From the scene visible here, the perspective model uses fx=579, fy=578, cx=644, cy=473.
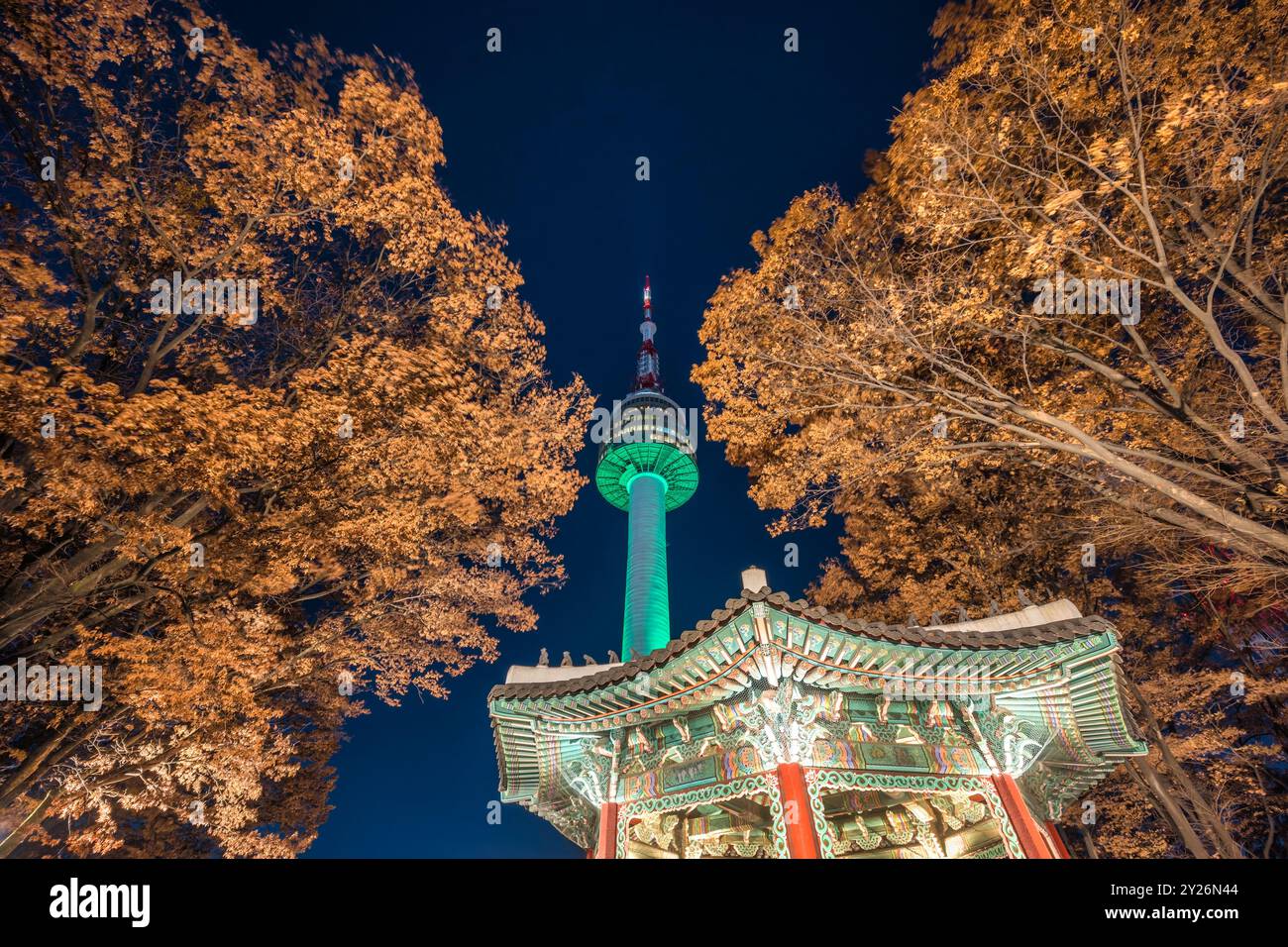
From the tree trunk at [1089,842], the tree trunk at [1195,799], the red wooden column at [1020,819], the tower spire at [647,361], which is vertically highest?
the tower spire at [647,361]

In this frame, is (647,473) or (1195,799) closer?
(1195,799)

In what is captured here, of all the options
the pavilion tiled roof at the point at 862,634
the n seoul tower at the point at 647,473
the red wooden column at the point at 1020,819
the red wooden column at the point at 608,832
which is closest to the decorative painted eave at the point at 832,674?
the pavilion tiled roof at the point at 862,634

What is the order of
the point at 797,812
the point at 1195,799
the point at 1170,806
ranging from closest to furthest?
the point at 797,812, the point at 1170,806, the point at 1195,799

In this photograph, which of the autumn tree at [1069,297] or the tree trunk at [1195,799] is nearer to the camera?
the autumn tree at [1069,297]

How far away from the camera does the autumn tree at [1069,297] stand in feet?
23.8

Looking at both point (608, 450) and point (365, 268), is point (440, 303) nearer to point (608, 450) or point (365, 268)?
point (365, 268)

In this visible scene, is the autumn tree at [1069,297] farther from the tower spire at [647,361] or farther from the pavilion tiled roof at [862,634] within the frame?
the tower spire at [647,361]

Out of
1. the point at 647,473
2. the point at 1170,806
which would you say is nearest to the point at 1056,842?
the point at 1170,806

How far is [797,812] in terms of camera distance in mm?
7879

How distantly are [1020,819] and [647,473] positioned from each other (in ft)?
85.8

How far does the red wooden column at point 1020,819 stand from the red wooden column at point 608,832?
5.95 meters

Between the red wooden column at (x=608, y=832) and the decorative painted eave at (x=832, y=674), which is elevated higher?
the decorative painted eave at (x=832, y=674)

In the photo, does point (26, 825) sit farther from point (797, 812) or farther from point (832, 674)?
point (832, 674)

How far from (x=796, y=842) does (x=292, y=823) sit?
55.0 feet
